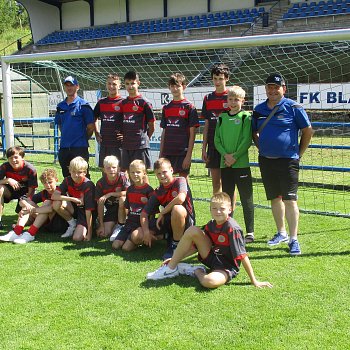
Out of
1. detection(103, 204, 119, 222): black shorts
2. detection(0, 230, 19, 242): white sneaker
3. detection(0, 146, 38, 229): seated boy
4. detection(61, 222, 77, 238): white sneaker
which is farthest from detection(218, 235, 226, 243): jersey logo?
detection(0, 146, 38, 229): seated boy

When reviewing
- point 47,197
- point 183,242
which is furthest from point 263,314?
point 47,197

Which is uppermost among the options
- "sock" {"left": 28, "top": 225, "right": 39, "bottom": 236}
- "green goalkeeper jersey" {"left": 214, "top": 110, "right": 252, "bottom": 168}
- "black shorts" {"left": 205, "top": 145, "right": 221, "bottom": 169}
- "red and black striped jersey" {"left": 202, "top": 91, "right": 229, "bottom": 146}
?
"red and black striped jersey" {"left": 202, "top": 91, "right": 229, "bottom": 146}

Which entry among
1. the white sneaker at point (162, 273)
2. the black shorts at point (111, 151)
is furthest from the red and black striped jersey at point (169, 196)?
the black shorts at point (111, 151)

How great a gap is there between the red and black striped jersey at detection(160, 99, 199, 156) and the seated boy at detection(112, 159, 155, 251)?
0.54 metres

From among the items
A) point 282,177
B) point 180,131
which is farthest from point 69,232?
point 282,177

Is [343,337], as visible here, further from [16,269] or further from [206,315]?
[16,269]

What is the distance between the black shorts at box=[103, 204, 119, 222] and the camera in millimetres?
5070

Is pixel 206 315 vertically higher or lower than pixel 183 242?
lower

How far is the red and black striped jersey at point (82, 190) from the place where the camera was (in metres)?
4.94

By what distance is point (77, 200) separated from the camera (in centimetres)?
493

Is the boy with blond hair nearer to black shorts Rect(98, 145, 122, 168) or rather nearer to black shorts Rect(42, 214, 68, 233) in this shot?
black shorts Rect(98, 145, 122, 168)

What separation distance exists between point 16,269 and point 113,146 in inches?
76.9

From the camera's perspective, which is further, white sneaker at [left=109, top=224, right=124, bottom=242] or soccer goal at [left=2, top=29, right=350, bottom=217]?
soccer goal at [left=2, top=29, right=350, bottom=217]

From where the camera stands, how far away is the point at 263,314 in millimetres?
3066
